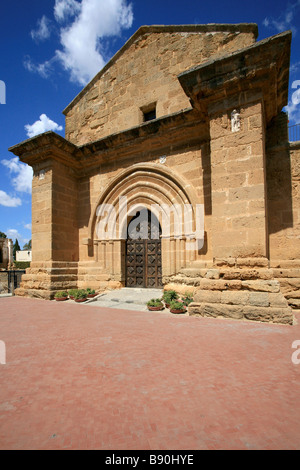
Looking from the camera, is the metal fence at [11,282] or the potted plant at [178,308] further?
the metal fence at [11,282]

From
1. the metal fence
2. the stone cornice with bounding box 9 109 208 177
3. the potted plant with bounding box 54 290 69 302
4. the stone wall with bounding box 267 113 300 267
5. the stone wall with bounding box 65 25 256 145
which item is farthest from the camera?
the metal fence

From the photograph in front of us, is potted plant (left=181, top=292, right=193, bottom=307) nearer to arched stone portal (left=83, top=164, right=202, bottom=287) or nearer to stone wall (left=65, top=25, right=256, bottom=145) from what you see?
arched stone portal (left=83, top=164, right=202, bottom=287)

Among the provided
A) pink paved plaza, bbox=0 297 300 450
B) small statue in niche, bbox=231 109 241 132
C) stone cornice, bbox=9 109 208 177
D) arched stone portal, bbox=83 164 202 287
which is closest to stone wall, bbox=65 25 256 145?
stone cornice, bbox=9 109 208 177

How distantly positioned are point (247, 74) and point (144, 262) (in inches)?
206

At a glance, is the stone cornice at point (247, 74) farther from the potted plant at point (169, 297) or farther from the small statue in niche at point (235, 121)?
the potted plant at point (169, 297)

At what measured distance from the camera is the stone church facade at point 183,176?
15.2 ft

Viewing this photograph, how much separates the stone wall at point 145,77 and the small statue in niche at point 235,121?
96.1 inches

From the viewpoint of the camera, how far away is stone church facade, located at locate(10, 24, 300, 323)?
15.2ft

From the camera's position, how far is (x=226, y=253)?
4.82 meters

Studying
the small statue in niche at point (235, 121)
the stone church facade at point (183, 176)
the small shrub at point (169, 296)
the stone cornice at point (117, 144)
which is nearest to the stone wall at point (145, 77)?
the stone church facade at point (183, 176)

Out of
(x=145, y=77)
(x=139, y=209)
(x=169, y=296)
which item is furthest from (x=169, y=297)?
(x=145, y=77)

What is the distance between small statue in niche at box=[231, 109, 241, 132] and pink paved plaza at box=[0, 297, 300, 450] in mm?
3672
